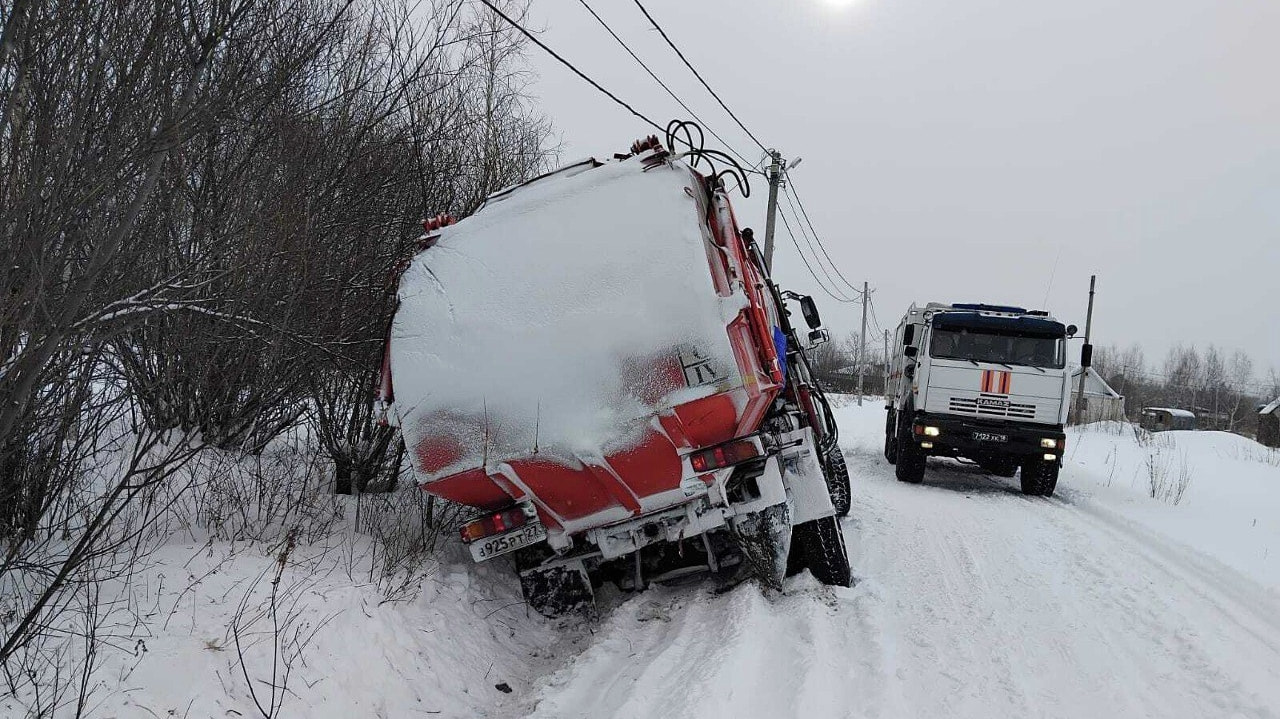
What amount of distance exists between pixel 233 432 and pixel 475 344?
2.88 meters

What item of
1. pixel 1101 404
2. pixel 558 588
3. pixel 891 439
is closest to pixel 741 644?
pixel 558 588

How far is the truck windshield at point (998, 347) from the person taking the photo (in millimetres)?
11558

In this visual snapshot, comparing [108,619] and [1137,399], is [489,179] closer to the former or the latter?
[108,619]

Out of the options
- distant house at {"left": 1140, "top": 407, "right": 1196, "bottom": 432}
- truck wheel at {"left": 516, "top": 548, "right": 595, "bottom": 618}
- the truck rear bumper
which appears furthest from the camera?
distant house at {"left": 1140, "top": 407, "right": 1196, "bottom": 432}

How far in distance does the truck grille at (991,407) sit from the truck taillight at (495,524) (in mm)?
8872

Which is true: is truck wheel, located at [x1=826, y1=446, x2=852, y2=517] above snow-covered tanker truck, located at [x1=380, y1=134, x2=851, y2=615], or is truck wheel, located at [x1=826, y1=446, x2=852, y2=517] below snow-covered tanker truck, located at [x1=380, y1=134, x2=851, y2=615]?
below

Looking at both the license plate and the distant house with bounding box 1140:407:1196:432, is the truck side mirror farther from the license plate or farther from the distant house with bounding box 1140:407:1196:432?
the distant house with bounding box 1140:407:1196:432

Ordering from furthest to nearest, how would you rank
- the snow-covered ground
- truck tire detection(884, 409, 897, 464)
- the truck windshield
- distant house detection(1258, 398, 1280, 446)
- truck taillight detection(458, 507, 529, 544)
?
distant house detection(1258, 398, 1280, 446) → truck tire detection(884, 409, 897, 464) → the truck windshield → truck taillight detection(458, 507, 529, 544) → the snow-covered ground

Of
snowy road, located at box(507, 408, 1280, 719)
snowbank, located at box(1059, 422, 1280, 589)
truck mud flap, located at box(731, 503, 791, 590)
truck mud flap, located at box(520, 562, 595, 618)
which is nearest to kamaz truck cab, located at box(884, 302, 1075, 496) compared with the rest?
snowbank, located at box(1059, 422, 1280, 589)

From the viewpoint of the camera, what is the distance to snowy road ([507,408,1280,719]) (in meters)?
3.72

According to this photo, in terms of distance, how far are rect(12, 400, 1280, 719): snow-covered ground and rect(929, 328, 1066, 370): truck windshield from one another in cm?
512

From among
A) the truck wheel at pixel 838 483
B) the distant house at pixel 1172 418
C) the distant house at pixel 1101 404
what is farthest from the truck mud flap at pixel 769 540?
the distant house at pixel 1172 418

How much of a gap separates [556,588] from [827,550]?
1991 mm

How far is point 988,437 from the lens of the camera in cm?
1143
